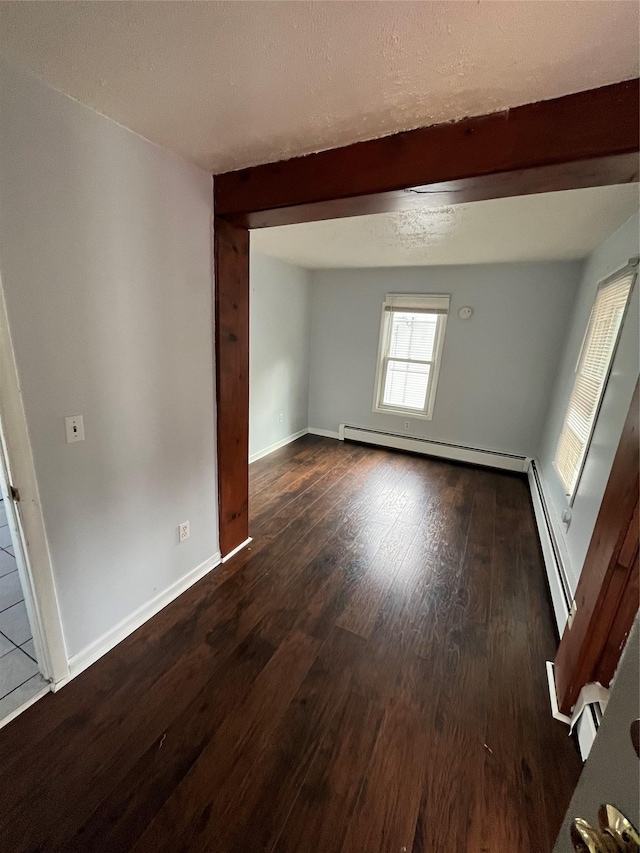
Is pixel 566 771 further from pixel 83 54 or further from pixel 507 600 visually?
pixel 83 54

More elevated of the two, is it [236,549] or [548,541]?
[548,541]

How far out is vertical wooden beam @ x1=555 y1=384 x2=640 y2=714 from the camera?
1146 millimetres

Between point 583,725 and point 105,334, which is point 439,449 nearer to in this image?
point 583,725

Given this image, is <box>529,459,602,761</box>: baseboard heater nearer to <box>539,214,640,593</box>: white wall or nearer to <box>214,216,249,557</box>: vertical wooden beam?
<box>539,214,640,593</box>: white wall

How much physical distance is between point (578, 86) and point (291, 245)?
262cm

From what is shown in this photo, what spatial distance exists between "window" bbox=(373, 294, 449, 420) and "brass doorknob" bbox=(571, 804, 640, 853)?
13.4 feet

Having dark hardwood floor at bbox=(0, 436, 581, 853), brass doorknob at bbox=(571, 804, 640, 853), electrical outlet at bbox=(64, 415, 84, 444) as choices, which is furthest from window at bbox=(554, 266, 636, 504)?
electrical outlet at bbox=(64, 415, 84, 444)

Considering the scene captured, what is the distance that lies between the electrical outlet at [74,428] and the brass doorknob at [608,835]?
173 centimetres

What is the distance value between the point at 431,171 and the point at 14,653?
9.05 ft

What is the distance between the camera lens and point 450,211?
2166 mm

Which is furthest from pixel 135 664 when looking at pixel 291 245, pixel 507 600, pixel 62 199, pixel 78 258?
pixel 291 245

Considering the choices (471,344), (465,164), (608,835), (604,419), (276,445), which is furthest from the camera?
(276,445)

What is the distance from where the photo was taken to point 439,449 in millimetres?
4359

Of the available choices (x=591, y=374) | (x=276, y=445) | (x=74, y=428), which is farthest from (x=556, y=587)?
(x=276, y=445)
